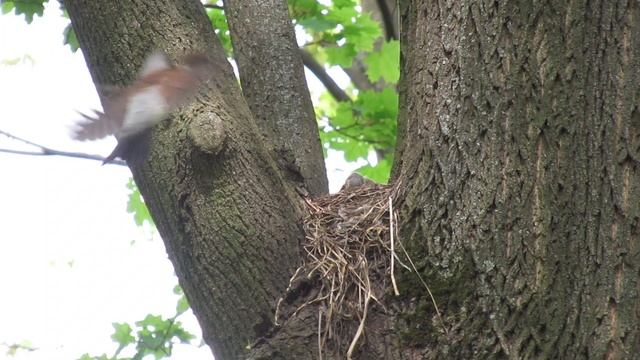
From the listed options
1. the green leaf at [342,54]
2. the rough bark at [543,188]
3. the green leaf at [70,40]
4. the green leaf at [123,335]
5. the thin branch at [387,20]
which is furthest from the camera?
the thin branch at [387,20]

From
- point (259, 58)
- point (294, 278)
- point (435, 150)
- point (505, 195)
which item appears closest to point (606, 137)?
point (505, 195)

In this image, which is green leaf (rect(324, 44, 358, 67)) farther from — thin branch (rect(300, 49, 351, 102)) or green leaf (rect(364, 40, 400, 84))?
thin branch (rect(300, 49, 351, 102))

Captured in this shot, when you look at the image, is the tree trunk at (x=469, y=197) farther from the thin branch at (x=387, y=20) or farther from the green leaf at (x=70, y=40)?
the thin branch at (x=387, y=20)

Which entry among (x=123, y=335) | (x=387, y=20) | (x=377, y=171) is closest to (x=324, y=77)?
(x=387, y=20)

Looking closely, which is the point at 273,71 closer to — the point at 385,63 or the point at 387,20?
the point at 387,20

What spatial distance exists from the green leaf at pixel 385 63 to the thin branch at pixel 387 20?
0.19 feet

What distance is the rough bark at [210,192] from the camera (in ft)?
6.92

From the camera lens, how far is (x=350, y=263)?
7.16 feet

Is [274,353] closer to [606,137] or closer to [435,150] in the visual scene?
[435,150]

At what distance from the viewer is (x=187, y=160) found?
215cm

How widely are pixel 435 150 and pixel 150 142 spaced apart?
2.36 feet

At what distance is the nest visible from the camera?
6.82 ft

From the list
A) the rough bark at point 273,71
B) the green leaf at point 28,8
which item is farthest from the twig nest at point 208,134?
the green leaf at point 28,8

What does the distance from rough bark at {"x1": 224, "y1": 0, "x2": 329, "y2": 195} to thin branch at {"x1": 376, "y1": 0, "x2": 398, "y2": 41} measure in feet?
6.80
